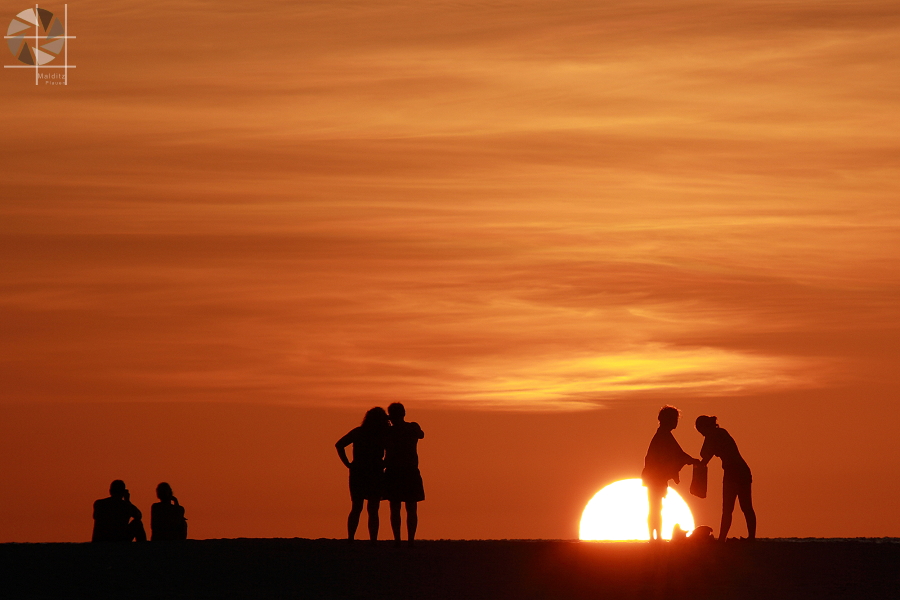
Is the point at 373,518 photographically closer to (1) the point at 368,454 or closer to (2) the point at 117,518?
(1) the point at 368,454

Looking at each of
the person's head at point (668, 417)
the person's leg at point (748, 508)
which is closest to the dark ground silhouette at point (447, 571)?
the person's leg at point (748, 508)

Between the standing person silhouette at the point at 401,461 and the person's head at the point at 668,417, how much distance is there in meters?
3.58

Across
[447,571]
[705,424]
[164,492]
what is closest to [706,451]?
[705,424]

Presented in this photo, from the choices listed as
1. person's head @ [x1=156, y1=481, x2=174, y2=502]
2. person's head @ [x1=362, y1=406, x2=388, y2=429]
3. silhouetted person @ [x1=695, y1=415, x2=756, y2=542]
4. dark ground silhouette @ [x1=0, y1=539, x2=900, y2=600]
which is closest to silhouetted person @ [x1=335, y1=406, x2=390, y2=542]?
person's head @ [x1=362, y1=406, x2=388, y2=429]

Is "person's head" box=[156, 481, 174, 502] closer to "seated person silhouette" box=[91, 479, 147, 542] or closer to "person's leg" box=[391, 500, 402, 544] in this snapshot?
"seated person silhouette" box=[91, 479, 147, 542]

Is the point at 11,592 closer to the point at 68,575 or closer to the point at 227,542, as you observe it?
the point at 68,575

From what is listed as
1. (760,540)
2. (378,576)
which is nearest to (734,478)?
(760,540)

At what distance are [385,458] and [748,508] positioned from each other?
17.3 feet

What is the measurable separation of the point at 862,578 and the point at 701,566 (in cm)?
206

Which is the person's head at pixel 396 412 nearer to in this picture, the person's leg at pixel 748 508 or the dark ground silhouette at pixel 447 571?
the dark ground silhouette at pixel 447 571

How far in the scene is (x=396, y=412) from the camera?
21.8 metres

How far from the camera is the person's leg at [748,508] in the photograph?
22.1 metres

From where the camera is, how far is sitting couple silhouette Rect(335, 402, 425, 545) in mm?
21844

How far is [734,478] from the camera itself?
22.1 m
